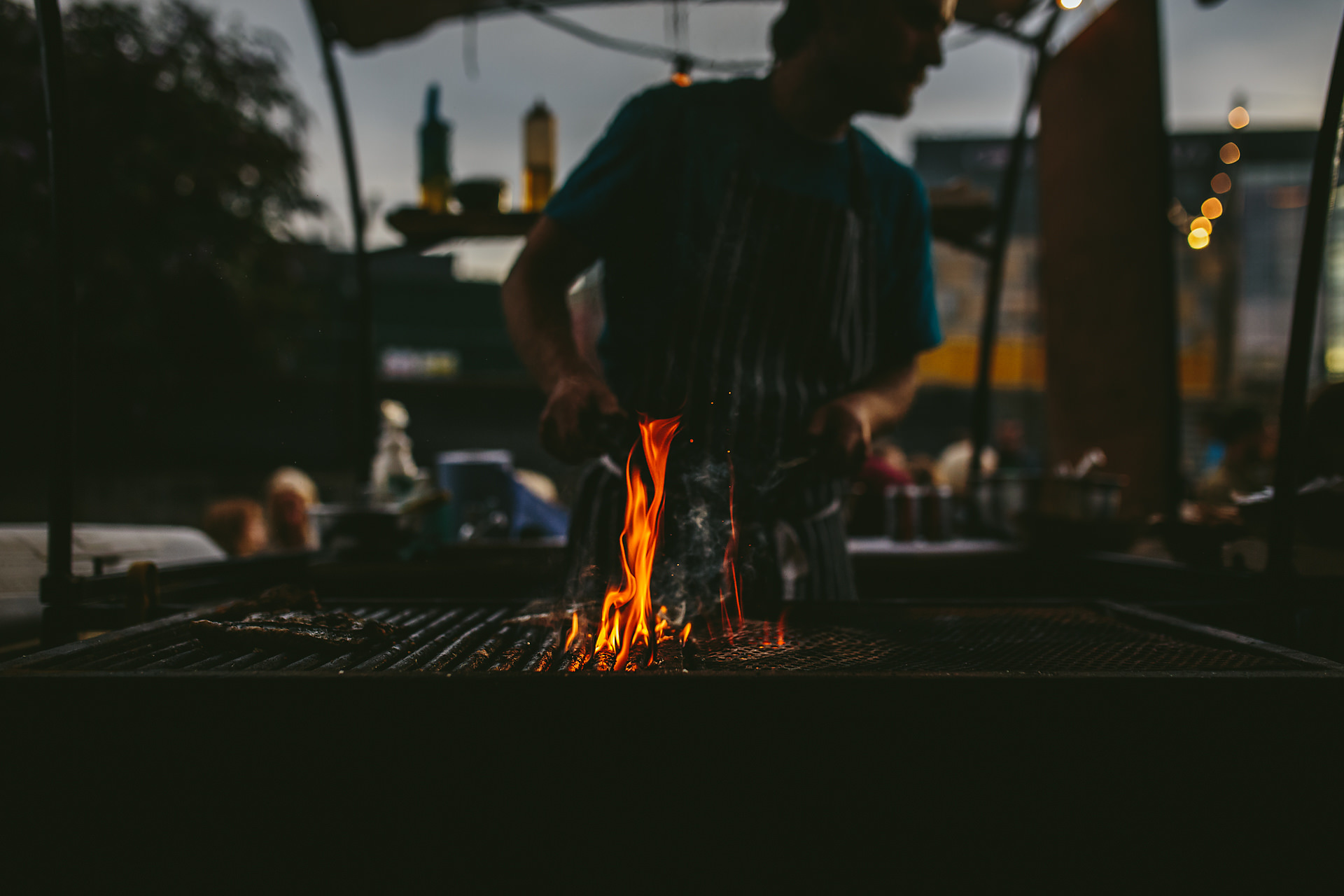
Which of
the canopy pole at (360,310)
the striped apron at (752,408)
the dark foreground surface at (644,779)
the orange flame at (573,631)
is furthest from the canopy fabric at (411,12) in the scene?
the dark foreground surface at (644,779)

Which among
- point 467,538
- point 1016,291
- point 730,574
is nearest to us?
point 730,574

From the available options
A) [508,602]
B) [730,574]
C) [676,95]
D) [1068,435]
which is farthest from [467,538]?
[1068,435]

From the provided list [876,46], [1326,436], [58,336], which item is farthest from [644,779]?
[1326,436]

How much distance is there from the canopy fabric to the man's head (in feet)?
5.10

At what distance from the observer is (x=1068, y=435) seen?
411 centimetres

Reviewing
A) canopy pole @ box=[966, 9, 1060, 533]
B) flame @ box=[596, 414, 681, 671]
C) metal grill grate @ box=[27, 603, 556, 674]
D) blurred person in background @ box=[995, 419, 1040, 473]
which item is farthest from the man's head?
blurred person in background @ box=[995, 419, 1040, 473]

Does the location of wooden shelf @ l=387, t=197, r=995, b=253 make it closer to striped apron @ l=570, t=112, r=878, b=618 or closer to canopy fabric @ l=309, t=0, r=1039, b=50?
canopy fabric @ l=309, t=0, r=1039, b=50

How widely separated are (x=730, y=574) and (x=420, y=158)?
7.91ft

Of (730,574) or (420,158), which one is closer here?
(730,574)

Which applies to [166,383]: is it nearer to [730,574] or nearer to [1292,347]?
[730,574]

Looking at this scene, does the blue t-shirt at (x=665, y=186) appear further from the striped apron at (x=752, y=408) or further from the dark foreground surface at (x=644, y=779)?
the dark foreground surface at (x=644, y=779)

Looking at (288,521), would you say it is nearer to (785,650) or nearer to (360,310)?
(360,310)

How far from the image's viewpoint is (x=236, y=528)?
152 inches

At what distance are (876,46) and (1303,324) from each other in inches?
39.9
